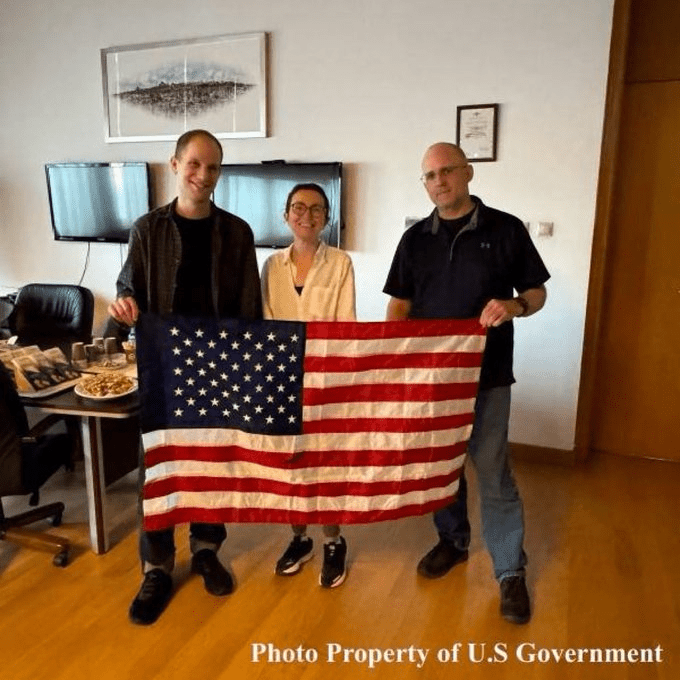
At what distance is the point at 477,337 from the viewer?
201cm

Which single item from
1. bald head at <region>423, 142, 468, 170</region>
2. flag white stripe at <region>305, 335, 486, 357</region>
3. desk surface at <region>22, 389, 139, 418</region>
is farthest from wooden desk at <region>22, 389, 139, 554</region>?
bald head at <region>423, 142, 468, 170</region>

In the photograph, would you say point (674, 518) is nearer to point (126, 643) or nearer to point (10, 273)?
point (126, 643)

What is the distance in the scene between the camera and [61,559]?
2.38 m

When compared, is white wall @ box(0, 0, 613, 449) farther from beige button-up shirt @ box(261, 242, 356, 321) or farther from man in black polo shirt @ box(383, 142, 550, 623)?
beige button-up shirt @ box(261, 242, 356, 321)

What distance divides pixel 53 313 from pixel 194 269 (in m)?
2.29

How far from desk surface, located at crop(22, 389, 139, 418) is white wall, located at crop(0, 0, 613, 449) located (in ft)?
6.19

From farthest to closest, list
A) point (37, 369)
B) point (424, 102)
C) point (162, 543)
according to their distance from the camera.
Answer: point (424, 102) → point (37, 369) → point (162, 543)

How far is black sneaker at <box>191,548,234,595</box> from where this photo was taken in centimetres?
222

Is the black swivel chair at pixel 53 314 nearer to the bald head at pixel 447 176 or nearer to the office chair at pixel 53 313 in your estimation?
the office chair at pixel 53 313

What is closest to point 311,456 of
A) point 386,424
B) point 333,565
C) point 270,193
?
point 386,424

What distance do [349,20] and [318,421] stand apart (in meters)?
2.57

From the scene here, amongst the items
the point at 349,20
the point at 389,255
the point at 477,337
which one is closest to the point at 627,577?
the point at 477,337

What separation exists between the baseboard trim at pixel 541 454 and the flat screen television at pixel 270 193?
166cm

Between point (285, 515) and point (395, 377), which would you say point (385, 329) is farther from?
point (285, 515)
